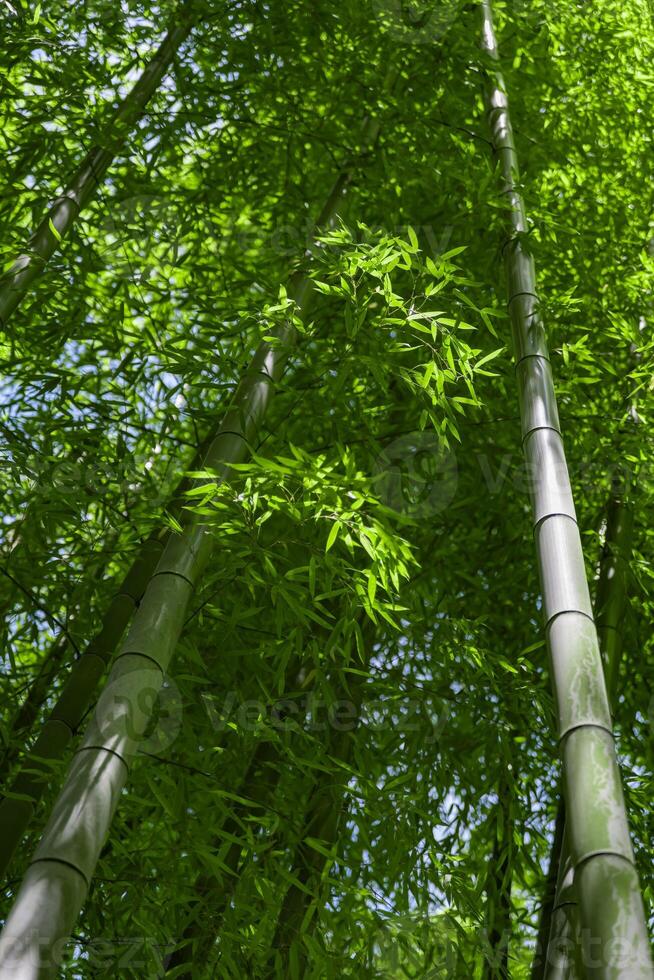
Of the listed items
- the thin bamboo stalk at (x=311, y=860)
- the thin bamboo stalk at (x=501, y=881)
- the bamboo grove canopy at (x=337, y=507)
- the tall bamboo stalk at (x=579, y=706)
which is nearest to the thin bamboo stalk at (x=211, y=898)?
the bamboo grove canopy at (x=337, y=507)

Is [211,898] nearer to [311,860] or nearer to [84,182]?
[311,860]

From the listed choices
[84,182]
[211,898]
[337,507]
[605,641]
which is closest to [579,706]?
[337,507]

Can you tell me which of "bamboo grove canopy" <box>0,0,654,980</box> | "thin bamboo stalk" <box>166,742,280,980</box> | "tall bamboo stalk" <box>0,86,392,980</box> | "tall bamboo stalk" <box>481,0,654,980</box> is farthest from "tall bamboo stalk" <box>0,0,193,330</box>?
"thin bamboo stalk" <box>166,742,280,980</box>

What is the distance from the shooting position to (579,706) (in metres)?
→ 1.51

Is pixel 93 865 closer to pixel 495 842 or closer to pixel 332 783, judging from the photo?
pixel 332 783

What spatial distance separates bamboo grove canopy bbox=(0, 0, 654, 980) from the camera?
2.07m

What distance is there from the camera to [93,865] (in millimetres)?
1609

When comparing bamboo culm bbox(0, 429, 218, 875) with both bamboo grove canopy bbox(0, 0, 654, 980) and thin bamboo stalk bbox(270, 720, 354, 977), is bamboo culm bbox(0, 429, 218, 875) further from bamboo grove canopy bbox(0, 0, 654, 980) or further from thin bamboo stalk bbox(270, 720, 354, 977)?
thin bamboo stalk bbox(270, 720, 354, 977)

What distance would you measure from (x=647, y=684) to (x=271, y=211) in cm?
196

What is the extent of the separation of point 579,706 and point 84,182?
195cm

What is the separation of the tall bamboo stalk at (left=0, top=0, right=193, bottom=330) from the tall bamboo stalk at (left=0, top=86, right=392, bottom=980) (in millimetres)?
591

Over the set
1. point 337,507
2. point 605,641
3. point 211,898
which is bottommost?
point 211,898

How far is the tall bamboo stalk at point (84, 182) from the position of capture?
2457mm

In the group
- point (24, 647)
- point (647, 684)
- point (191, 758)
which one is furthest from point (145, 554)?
point (647, 684)
